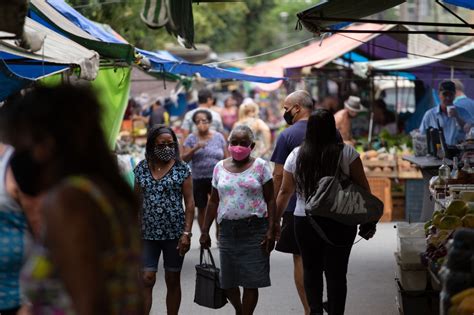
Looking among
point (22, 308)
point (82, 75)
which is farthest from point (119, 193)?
point (82, 75)

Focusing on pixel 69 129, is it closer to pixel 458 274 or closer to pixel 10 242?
pixel 10 242

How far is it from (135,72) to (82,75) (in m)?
11.4

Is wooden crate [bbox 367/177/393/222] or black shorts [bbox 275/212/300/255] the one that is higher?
black shorts [bbox 275/212/300/255]

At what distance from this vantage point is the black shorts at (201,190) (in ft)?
43.1

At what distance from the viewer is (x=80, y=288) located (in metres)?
3.93

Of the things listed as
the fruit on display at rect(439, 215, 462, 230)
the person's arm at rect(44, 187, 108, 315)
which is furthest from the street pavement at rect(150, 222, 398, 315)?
the person's arm at rect(44, 187, 108, 315)

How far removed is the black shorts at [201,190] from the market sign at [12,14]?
6.82 m

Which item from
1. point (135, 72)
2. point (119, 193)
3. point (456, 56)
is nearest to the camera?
point (119, 193)

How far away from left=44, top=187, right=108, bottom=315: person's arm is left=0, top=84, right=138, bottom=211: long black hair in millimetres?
170

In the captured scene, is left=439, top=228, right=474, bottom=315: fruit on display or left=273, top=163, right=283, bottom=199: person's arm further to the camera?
left=273, top=163, right=283, bottom=199: person's arm

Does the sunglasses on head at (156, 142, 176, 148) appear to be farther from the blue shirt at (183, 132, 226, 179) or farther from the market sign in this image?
the blue shirt at (183, 132, 226, 179)

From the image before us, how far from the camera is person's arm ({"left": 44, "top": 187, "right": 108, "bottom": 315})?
3.89 meters

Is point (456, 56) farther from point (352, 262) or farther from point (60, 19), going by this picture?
point (60, 19)

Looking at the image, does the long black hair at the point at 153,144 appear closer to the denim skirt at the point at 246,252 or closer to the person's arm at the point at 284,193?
the denim skirt at the point at 246,252
